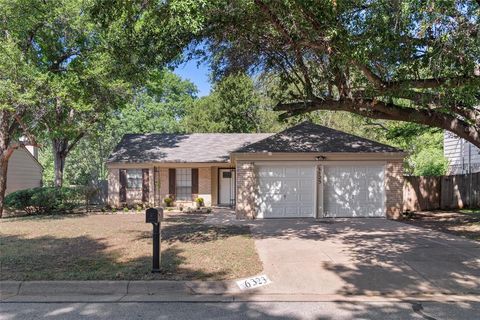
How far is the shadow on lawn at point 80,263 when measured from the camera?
6840mm

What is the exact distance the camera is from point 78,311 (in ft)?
17.9

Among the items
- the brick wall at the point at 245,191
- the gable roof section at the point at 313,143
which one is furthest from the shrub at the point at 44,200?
the gable roof section at the point at 313,143

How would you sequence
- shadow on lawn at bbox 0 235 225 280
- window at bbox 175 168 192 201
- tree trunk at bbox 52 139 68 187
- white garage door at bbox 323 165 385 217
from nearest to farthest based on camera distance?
shadow on lawn at bbox 0 235 225 280
white garage door at bbox 323 165 385 217
window at bbox 175 168 192 201
tree trunk at bbox 52 139 68 187

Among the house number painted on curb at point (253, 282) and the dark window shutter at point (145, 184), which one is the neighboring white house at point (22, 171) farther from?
the house number painted on curb at point (253, 282)

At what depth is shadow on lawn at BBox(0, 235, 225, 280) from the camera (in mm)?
6840

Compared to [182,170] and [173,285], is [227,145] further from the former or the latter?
[173,285]

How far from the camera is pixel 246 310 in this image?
5.55m

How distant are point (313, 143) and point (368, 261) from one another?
885 centimetres

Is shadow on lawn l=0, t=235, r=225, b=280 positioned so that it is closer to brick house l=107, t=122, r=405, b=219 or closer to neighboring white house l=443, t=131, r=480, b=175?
brick house l=107, t=122, r=405, b=219

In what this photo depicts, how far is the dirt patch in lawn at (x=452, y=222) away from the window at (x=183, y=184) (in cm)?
1117

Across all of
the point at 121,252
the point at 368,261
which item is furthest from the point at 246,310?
the point at 121,252

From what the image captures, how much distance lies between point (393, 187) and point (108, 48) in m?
12.7

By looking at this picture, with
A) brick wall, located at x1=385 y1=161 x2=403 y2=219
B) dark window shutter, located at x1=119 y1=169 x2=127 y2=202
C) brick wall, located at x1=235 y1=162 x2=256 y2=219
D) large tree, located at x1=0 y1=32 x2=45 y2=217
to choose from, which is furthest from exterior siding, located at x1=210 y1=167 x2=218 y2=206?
brick wall, located at x1=385 y1=161 x2=403 y2=219

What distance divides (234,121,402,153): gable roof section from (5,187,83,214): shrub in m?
8.47
